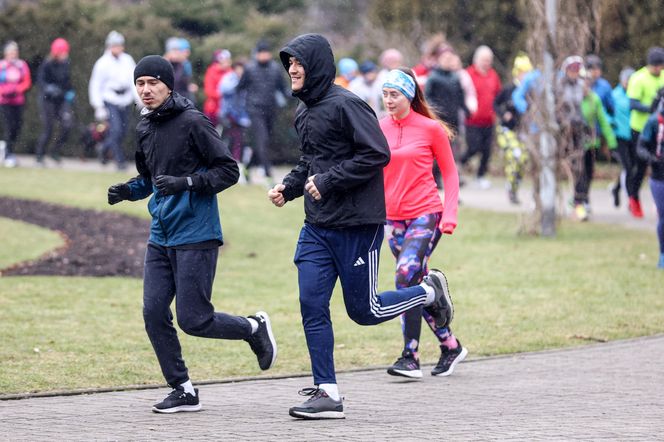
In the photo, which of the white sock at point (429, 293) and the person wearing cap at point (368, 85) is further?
the person wearing cap at point (368, 85)

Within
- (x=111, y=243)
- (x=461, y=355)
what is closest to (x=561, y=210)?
(x=111, y=243)

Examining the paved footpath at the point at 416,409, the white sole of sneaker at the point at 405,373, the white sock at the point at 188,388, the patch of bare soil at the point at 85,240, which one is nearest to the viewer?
the paved footpath at the point at 416,409

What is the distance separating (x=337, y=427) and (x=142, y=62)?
7.05 ft

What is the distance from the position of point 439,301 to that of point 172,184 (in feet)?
6.58

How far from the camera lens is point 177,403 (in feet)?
23.4

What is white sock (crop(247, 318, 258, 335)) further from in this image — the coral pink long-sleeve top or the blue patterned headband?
the blue patterned headband

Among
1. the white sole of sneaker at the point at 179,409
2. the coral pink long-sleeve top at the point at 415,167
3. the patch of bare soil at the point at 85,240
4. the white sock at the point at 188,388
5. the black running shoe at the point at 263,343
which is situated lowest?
the patch of bare soil at the point at 85,240

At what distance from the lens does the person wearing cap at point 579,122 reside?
16.0 meters

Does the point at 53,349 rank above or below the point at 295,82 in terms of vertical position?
below

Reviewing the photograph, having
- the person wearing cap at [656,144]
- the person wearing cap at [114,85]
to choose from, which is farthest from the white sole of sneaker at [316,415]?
the person wearing cap at [114,85]

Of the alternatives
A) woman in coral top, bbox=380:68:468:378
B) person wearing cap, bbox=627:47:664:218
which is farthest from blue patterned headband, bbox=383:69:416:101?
person wearing cap, bbox=627:47:664:218

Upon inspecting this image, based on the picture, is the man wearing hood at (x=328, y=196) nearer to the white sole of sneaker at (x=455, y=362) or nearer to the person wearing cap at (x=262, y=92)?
the white sole of sneaker at (x=455, y=362)

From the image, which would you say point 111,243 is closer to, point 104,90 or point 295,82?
point 104,90

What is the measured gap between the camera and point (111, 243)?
15336mm
